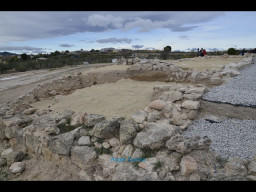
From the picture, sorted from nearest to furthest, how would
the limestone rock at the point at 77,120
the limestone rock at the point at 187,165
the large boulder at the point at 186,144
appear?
the limestone rock at the point at 187,165 < the large boulder at the point at 186,144 < the limestone rock at the point at 77,120

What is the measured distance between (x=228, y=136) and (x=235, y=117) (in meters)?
1.00

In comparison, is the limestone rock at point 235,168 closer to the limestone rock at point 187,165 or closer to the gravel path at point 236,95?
the limestone rock at point 187,165

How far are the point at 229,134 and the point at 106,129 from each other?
2.68 meters

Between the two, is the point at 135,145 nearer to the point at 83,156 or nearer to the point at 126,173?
the point at 126,173

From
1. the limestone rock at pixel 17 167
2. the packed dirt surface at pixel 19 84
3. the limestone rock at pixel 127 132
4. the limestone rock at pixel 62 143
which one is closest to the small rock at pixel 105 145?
the limestone rock at pixel 127 132

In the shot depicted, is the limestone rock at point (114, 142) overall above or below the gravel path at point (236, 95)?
Result: below

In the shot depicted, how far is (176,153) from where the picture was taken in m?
3.32

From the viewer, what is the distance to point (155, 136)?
359 centimetres

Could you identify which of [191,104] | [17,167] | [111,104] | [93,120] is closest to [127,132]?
[93,120]

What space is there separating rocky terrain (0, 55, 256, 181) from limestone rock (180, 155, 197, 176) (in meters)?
0.02

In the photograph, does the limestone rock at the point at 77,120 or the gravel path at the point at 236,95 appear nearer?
the limestone rock at the point at 77,120

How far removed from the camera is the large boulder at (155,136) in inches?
138
